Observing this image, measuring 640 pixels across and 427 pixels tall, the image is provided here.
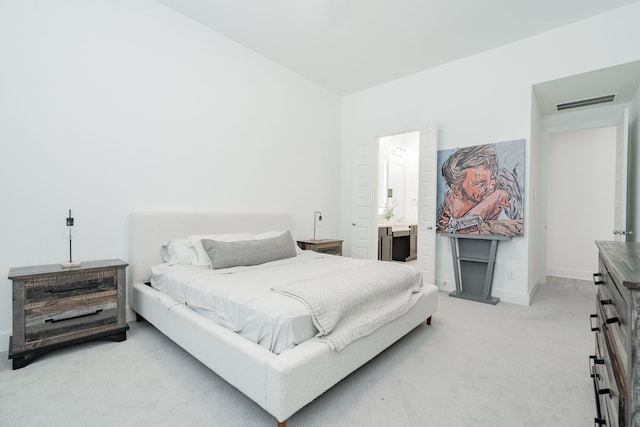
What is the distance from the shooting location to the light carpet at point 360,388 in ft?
5.35

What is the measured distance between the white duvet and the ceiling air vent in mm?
3546

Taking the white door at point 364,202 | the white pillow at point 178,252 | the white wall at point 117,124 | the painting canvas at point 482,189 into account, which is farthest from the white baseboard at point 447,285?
the white pillow at point 178,252

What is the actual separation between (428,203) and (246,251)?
2587 millimetres

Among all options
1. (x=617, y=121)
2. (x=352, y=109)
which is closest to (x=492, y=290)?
(x=617, y=121)

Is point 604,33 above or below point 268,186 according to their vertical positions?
above

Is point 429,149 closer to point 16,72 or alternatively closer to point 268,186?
point 268,186

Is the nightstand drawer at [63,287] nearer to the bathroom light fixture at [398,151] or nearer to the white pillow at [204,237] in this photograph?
the white pillow at [204,237]

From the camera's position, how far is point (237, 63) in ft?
12.4

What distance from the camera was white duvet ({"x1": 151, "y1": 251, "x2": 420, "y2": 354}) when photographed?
1664mm

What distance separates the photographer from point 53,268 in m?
2.29

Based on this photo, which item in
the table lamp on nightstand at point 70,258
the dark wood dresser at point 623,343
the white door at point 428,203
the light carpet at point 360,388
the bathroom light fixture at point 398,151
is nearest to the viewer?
the dark wood dresser at point 623,343

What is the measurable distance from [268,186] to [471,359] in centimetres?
297

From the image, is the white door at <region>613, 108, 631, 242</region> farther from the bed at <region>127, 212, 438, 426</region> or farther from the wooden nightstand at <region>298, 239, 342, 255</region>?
the wooden nightstand at <region>298, 239, 342, 255</region>

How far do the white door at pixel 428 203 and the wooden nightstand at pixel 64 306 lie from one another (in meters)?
3.47
